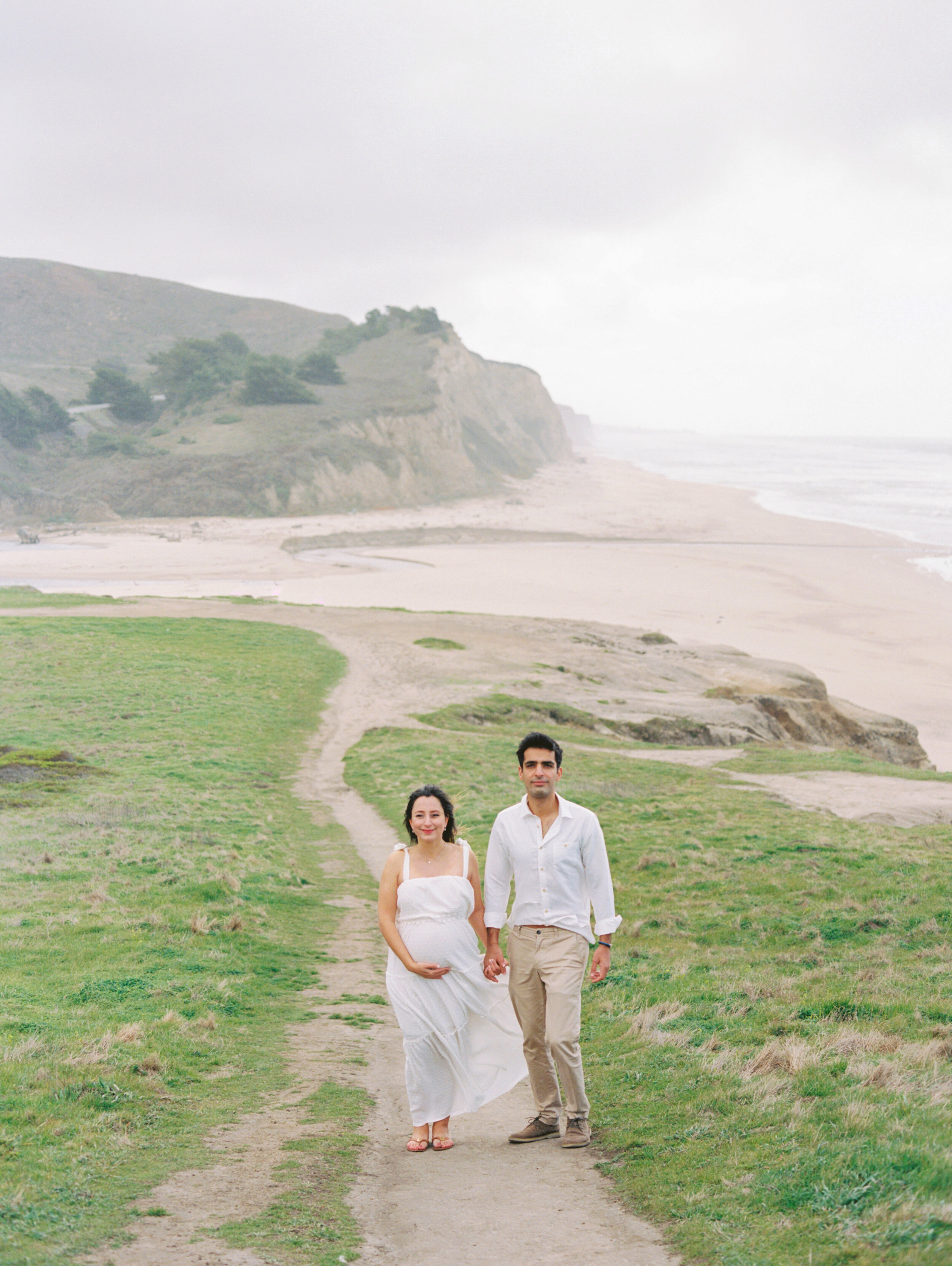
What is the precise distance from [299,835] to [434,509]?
8509cm

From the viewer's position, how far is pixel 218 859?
16.2 meters

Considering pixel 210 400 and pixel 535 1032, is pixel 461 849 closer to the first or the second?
pixel 535 1032

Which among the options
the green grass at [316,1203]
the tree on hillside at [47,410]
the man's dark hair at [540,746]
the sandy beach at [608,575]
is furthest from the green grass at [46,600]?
the tree on hillside at [47,410]

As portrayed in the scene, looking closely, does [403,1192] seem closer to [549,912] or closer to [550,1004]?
[550,1004]

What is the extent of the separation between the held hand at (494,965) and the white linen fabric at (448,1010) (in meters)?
0.11

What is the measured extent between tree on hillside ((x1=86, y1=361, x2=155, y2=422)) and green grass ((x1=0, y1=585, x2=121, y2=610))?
67.7 meters

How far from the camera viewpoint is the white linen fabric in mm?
6887

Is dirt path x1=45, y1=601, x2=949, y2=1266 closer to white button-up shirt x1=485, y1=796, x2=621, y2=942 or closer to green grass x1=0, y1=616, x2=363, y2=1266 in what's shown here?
green grass x1=0, y1=616, x2=363, y2=1266

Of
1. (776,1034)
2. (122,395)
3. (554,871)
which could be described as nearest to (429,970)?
(554,871)

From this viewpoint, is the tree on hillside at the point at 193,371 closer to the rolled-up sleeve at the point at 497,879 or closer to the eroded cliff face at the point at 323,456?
the eroded cliff face at the point at 323,456

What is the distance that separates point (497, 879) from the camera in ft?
23.1

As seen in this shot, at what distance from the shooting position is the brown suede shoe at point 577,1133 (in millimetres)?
7156

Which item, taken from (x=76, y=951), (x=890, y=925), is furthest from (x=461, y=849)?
(x=890, y=925)

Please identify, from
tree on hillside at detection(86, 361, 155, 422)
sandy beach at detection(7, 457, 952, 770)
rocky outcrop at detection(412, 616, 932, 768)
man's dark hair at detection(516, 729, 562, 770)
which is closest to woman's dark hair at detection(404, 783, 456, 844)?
man's dark hair at detection(516, 729, 562, 770)
